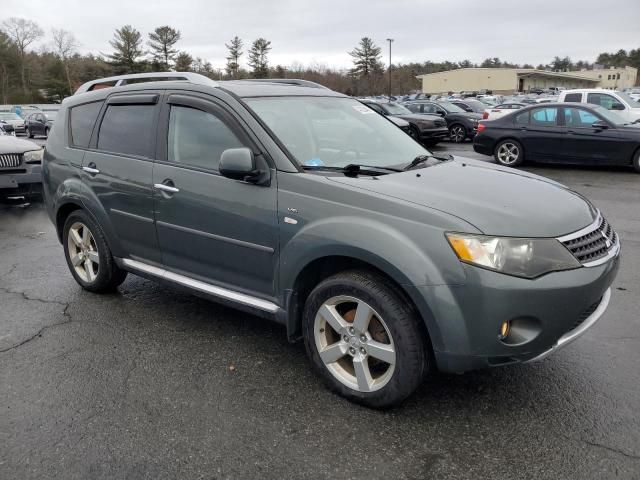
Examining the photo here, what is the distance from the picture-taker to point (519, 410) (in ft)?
9.86

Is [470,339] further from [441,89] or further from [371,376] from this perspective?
[441,89]

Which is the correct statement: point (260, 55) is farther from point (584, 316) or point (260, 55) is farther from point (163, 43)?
point (584, 316)

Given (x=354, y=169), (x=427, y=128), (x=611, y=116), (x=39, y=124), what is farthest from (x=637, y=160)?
(x=39, y=124)

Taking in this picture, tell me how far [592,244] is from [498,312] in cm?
78

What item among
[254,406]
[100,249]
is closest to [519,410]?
[254,406]

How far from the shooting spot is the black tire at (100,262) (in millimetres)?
4602

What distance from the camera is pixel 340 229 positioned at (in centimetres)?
294

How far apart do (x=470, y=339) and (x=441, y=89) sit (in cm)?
10760

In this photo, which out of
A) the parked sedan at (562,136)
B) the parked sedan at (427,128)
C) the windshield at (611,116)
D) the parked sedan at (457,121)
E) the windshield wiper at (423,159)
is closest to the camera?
the windshield wiper at (423,159)

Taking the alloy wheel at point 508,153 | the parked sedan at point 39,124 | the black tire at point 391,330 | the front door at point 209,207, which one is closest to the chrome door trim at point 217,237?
the front door at point 209,207

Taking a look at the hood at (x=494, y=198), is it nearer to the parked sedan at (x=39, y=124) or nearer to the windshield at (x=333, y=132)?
the windshield at (x=333, y=132)

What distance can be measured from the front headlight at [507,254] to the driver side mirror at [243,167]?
122 cm

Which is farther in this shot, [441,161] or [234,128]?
[441,161]

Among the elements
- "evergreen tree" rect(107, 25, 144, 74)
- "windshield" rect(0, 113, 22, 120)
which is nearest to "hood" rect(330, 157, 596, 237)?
"windshield" rect(0, 113, 22, 120)
